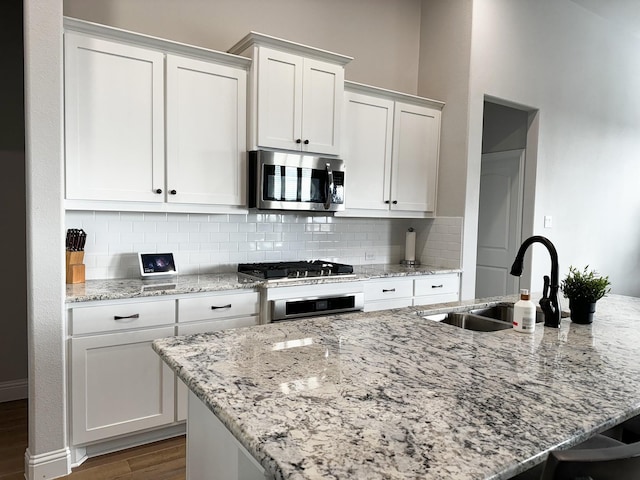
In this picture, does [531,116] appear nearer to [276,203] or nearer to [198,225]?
[276,203]

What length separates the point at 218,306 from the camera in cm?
272

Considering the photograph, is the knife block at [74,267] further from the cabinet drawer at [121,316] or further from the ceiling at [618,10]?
the ceiling at [618,10]

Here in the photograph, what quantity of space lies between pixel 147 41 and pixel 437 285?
2.83 meters

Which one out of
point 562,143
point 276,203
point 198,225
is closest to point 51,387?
point 198,225

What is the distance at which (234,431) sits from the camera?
0.91m

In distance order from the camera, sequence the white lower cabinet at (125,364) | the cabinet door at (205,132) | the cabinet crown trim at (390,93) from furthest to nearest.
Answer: the cabinet crown trim at (390,93) < the cabinet door at (205,132) < the white lower cabinet at (125,364)

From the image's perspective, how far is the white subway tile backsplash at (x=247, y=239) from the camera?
2.91m

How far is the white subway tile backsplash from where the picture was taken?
2.91 meters

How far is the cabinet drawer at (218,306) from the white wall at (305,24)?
6.08 ft

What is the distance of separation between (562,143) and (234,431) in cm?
477

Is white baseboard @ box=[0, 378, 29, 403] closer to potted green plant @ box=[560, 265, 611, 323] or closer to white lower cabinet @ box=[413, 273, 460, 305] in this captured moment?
white lower cabinet @ box=[413, 273, 460, 305]

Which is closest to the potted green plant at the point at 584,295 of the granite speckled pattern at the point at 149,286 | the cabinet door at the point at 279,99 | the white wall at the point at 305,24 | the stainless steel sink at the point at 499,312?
the stainless steel sink at the point at 499,312

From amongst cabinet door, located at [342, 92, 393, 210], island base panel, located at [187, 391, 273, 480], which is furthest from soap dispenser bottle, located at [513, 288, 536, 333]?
cabinet door, located at [342, 92, 393, 210]

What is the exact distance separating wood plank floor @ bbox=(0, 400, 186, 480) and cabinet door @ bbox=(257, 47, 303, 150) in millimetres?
1985
